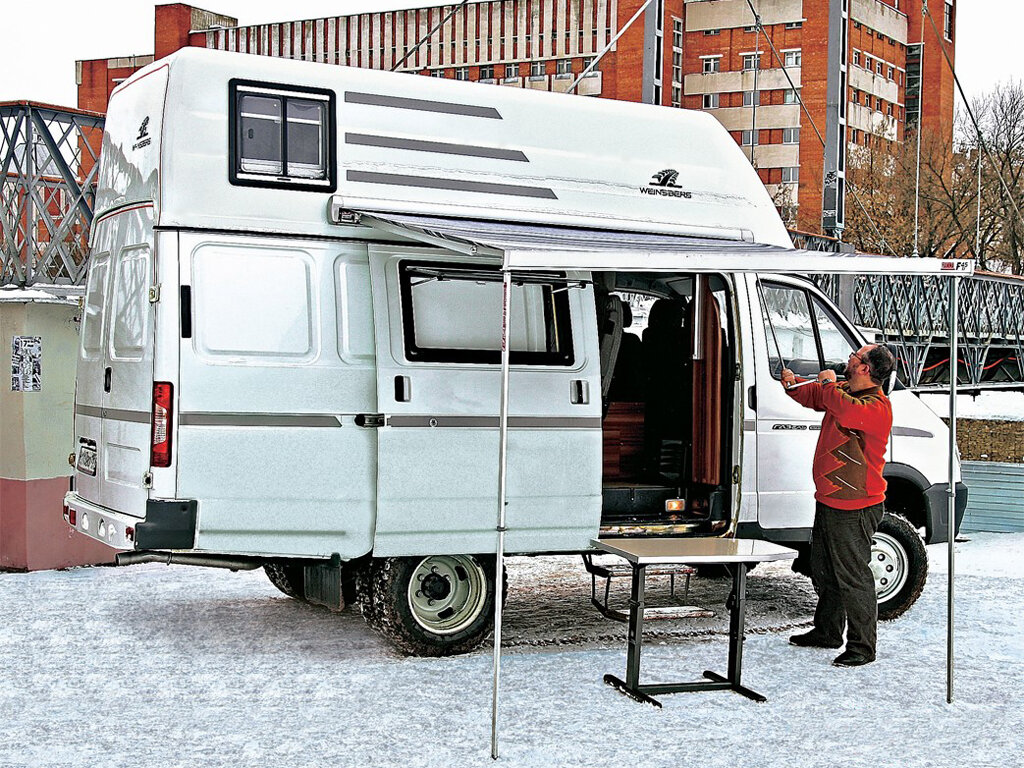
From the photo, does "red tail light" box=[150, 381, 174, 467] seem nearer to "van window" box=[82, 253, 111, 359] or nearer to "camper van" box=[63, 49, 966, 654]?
"camper van" box=[63, 49, 966, 654]

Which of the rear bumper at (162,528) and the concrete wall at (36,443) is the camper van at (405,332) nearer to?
the rear bumper at (162,528)

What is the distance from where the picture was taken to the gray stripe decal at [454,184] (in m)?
7.52

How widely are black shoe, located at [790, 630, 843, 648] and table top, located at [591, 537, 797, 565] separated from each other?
2.93ft

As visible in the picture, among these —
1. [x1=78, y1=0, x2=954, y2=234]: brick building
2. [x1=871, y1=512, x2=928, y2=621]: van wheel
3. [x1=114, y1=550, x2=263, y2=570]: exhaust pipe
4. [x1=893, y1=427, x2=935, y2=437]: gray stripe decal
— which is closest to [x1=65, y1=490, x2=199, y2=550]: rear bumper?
[x1=114, y1=550, x2=263, y2=570]: exhaust pipe

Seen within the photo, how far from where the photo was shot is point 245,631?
8555 mm

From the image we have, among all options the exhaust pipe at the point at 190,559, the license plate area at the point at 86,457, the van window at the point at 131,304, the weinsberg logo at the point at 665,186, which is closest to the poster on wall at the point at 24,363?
the license plate area at the point at 86,457

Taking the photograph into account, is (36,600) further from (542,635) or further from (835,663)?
(835,663)

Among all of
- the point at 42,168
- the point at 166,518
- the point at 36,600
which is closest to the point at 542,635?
the point at 166,518

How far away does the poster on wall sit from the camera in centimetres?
1027

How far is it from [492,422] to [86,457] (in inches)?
91.4

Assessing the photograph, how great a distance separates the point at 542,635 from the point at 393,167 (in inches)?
117

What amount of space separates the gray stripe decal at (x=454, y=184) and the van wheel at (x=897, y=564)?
3.12 m

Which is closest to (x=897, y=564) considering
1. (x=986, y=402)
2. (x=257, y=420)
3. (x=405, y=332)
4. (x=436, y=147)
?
(x=405, y=332)

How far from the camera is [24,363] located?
10289 millimetres
